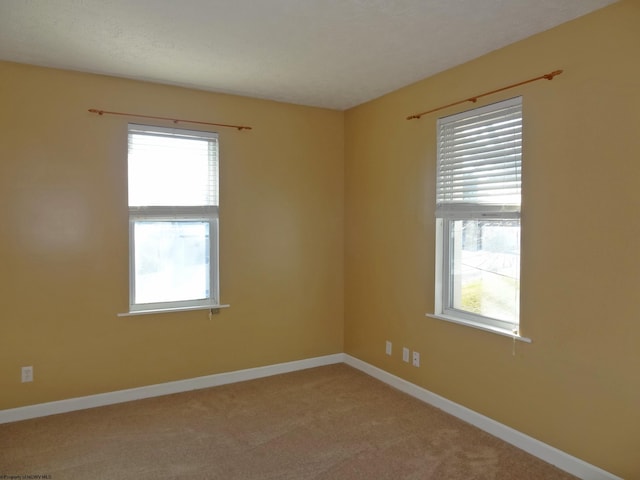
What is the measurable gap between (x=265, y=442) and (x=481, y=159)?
7.93 ft

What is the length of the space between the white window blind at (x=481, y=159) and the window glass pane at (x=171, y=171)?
1.98 m

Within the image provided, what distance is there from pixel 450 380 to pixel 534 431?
0.71m

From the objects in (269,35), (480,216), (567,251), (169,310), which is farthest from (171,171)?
(567,251)

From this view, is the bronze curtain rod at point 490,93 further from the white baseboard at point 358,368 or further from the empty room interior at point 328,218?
the white baseboard at point 358,368

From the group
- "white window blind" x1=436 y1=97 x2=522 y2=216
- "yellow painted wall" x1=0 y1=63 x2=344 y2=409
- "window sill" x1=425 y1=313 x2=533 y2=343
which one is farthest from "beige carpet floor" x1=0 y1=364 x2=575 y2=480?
"white window blind" x1=436 y1=97 x2=522 y2=216

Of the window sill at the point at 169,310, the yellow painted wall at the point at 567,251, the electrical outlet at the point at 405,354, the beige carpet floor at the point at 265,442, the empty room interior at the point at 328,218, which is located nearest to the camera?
the yellow painted wall at the point at 567,251

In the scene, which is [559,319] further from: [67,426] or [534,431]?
[67,426]

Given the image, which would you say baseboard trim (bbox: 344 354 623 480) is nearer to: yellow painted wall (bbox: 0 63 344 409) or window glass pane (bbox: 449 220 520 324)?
window glass pane (bbox: 449 220 520 324)

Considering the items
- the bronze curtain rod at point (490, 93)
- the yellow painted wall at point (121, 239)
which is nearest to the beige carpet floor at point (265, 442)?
the yellow painted wall at point (121, 239)

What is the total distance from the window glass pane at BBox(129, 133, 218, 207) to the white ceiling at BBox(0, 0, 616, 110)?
51 centimetres

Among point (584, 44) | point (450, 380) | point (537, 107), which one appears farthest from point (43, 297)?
point (584, 44)

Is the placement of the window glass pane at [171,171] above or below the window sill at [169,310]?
above

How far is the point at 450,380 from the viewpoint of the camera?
3.33 meters

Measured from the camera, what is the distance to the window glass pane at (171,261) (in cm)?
364
